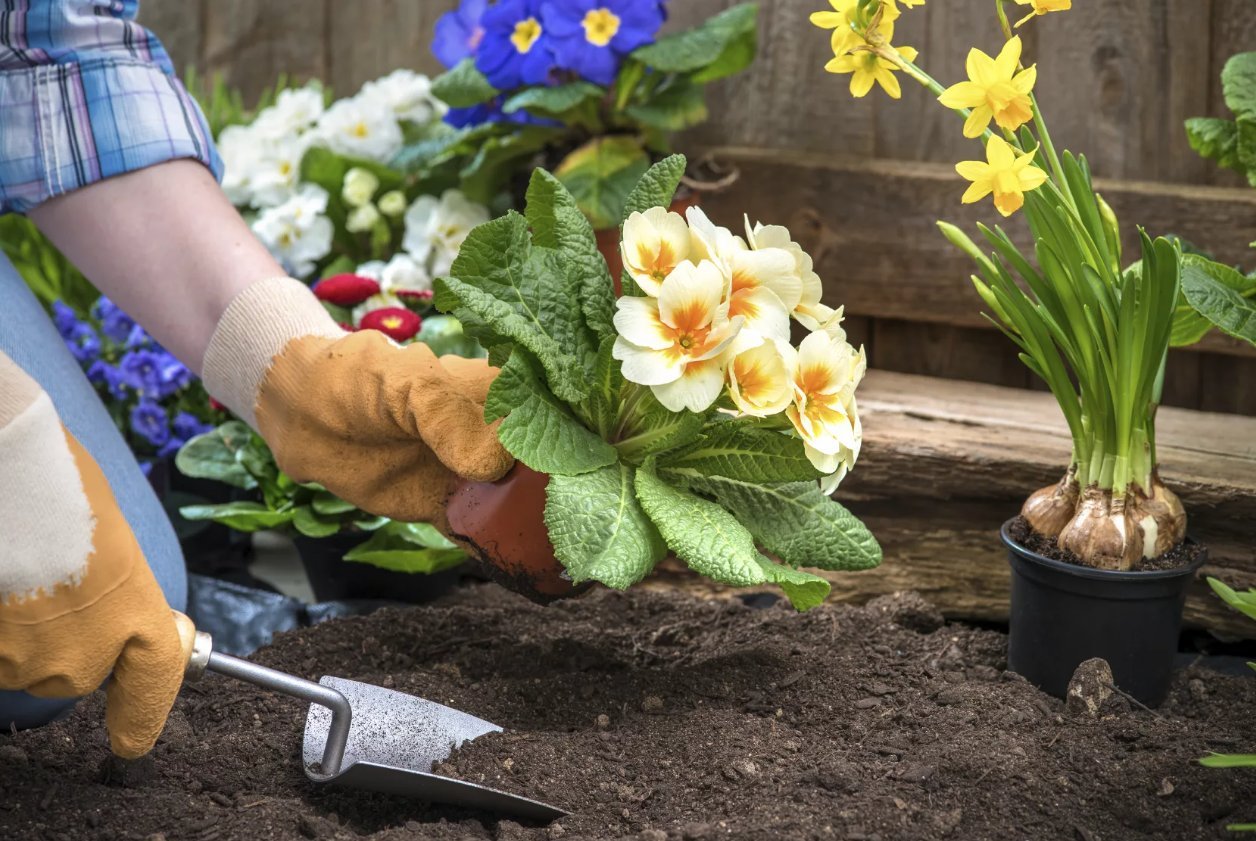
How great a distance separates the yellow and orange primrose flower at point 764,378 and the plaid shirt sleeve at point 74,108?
0.86m

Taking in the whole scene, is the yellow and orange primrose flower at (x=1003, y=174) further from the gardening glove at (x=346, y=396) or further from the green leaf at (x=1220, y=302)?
the gardening glove at (x=346, y=396)

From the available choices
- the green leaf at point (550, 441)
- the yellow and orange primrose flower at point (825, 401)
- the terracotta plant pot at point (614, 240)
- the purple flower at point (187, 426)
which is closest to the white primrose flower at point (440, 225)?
the terracotta plant pot at point (614, 240)

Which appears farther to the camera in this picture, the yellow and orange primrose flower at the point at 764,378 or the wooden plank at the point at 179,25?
the wooden plank at the point at 179,25

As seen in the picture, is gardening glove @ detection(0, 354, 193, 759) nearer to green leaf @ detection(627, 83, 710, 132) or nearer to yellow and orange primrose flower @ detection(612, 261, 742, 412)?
yellow and orange primrose flower @ detection(612, 261, 742, 412)

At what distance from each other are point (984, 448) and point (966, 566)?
7.4 inches

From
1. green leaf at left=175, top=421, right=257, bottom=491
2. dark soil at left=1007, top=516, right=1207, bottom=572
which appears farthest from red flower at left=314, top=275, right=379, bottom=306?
dark soil at left=1007, top=516, right=1207, bottom=572

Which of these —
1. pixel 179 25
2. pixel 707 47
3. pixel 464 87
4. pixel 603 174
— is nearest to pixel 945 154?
pixel 707 47

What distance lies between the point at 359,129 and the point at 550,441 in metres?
1.48

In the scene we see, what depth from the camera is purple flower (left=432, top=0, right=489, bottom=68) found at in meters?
2.48

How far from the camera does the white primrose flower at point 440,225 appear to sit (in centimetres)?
247

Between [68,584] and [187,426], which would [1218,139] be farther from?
[187,426]

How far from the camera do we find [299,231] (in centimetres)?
253

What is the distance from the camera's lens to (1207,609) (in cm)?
180

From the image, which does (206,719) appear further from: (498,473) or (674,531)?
(674,531)
